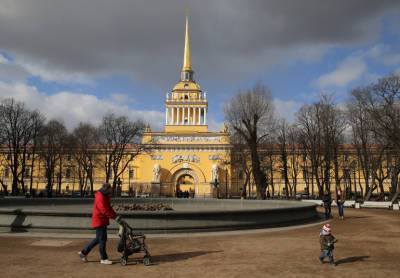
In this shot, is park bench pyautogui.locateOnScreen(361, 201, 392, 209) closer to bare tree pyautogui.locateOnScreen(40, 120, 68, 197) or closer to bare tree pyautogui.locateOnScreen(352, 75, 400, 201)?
bare tree pyautogui.locateOnScreen(352, 75, 400, 201)

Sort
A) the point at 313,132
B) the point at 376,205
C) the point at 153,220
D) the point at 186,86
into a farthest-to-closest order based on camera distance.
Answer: the point at 186,86 → the point at 313,132 → the point at 376,205 → the point at 153,220

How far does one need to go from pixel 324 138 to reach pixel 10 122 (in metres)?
35.9

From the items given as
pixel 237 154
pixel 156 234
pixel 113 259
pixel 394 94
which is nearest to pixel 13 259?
pixel 113 259

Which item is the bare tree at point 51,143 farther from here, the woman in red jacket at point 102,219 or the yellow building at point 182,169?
the woman in red jacket at point 102,219

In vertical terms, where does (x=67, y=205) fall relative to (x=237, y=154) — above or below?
below

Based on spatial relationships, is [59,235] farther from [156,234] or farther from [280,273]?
[280,273]

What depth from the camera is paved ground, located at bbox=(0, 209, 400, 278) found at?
801cm

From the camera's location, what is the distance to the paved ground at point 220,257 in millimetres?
8008

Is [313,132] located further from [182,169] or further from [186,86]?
[186,86]

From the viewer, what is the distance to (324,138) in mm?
40875

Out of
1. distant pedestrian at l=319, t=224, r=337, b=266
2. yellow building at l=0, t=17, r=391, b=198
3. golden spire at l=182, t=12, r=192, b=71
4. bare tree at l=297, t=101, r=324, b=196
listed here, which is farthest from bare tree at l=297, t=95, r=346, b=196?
golden spire at l=182, t=12, r=192, b=71

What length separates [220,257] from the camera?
964cm

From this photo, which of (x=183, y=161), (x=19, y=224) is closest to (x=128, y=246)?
(x=19, y=224)

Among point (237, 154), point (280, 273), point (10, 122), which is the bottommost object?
point (280, 273)
